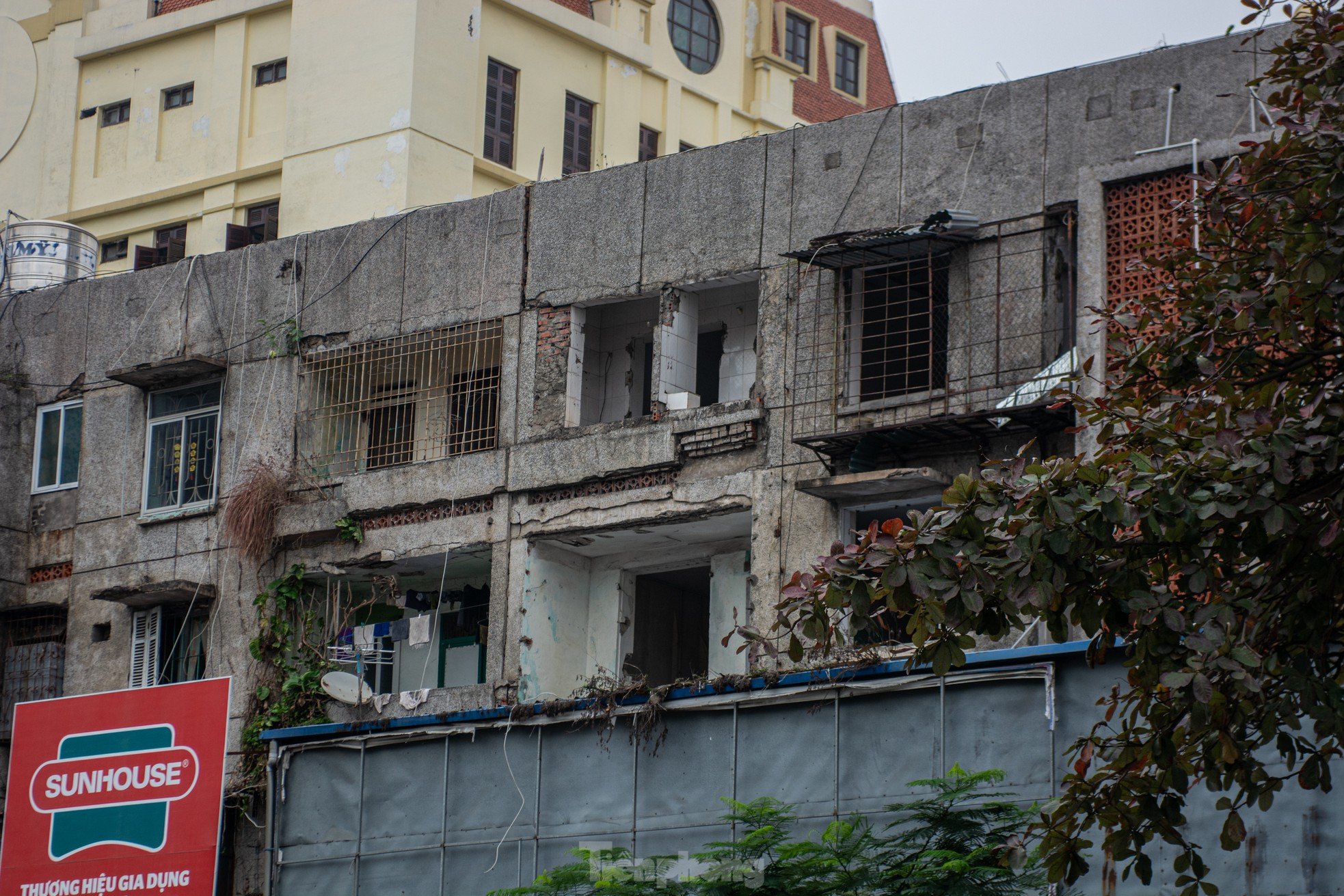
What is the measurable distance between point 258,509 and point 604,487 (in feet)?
13.7

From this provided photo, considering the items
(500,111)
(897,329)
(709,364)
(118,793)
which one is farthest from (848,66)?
(118,793)

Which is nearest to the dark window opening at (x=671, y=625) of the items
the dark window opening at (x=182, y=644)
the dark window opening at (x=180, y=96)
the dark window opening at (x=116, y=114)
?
the dark window opening at (x=182, y=644)

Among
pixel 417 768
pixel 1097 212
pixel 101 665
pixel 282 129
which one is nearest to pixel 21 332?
pixel 101 665

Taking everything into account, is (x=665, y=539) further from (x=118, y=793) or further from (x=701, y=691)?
(x=118, y=793)

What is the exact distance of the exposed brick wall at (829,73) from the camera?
3478 cm

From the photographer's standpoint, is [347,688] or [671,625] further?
[671,625]

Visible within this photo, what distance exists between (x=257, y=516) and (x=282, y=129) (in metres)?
10.8

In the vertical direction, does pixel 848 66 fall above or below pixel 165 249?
above

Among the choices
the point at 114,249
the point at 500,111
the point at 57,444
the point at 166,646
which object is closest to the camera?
the point at 166,646

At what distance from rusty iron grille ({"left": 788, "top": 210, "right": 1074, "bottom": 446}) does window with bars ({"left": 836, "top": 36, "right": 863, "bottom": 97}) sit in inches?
724

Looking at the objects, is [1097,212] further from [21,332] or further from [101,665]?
[21,332]

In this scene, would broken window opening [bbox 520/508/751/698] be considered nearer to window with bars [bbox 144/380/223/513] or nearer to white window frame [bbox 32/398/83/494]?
window with bars [bbox 144/380/223/513]

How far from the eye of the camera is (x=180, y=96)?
104ft

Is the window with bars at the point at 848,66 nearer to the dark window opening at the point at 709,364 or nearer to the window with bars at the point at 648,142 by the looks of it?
the window with bars at the point at 648,142
